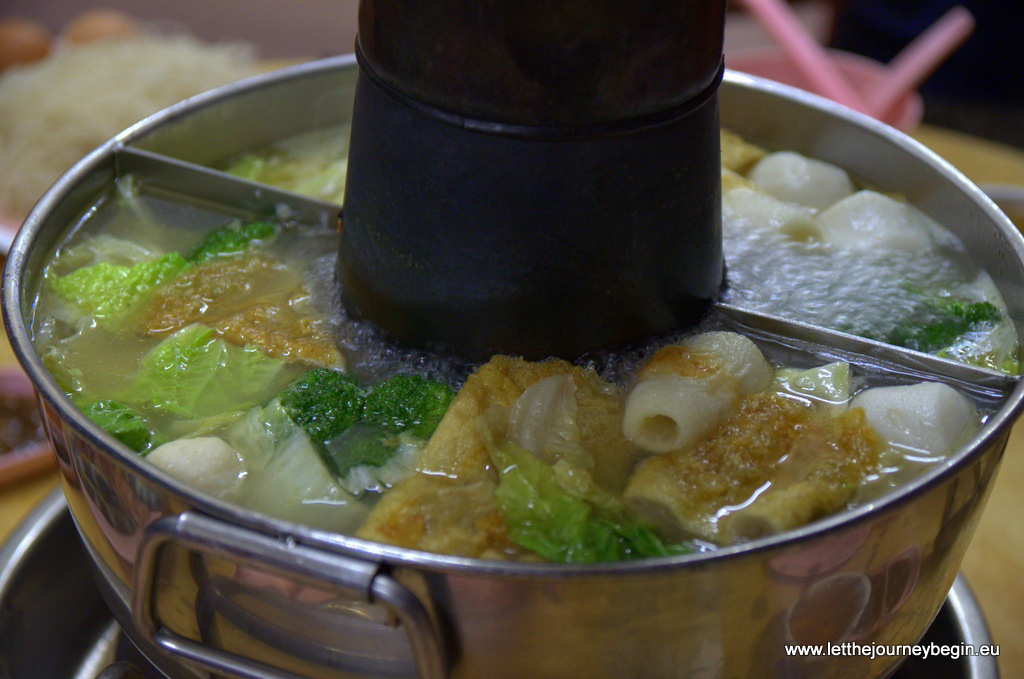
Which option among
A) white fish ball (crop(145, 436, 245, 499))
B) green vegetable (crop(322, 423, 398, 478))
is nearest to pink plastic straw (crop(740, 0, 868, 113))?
green vegetable (crop(322, 423, 398, 478))

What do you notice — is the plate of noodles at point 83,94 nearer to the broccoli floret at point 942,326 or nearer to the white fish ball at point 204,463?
the white fish ball at point 204,463

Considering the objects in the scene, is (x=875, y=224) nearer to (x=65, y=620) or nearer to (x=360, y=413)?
(x=360, y=413)

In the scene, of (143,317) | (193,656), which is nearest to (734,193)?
(143,317)

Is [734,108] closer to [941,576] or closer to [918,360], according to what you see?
[918,360]

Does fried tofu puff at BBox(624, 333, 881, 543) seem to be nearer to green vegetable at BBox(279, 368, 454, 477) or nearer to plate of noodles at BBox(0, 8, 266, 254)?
→ green vegetable at BBox(279, 368, 454, 477)

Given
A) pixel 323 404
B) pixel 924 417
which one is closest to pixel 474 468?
pixel 323 404
